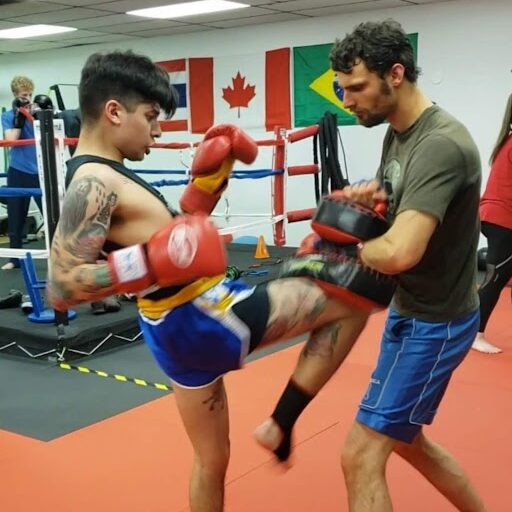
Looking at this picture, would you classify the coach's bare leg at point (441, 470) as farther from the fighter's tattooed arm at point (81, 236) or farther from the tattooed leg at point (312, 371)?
the fighter's tattooed arm at point (81, 236)

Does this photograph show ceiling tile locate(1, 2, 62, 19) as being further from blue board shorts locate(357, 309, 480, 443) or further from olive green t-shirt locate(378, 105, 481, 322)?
blue board shorts locate(357, 309, 480, 443)

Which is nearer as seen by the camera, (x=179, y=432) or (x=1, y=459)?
(x=1, y=459)

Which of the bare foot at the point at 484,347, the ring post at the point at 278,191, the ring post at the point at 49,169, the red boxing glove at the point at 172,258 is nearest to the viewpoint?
the red boxing glove at the point at 172,258

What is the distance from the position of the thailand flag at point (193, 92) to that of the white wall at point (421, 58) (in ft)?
0.40

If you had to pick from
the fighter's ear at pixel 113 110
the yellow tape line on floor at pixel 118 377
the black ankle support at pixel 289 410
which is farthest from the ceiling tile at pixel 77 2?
the black ankle support at pixel 289 410

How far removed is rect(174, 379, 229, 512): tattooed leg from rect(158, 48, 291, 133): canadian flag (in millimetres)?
5634

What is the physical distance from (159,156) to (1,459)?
19.1 feet

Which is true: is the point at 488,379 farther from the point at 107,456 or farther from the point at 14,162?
the point at 14,162

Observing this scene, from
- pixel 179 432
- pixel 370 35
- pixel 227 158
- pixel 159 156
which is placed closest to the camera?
pixel 370 35

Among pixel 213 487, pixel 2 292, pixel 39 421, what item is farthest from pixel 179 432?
pixel 2 292

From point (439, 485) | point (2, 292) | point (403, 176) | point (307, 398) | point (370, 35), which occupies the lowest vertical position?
point (2, 292)

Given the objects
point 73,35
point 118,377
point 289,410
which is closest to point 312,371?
point 289,410

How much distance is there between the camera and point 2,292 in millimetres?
4977

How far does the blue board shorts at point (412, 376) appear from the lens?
157 centimetres
